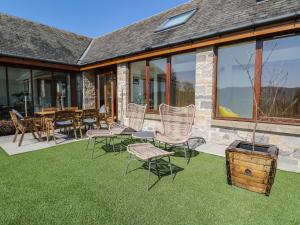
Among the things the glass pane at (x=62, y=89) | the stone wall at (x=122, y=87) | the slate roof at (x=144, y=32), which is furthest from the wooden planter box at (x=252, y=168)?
the glass pane at (x=62, y=89)

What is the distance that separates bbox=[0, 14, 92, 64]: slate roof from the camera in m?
7.37

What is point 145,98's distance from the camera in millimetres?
6953

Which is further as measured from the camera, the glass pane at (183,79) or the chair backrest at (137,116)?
the glass pane at (183,79)

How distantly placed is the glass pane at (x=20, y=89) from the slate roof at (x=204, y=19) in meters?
2.83

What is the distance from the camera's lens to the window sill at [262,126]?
3901 mm

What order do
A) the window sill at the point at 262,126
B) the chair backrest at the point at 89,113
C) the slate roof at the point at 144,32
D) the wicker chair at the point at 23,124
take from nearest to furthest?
the window sill at the point at 262,126 < the slate roof at the point at 144,32 < the wicker chair at the point at 23,124 < the chair backrest at the point at 89,113

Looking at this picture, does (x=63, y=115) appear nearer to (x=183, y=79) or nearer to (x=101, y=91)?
(x=183, y=79)

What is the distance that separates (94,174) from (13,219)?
1.35m

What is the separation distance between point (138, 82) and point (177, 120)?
3179 mm

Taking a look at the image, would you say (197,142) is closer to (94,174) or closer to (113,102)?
(94,174)

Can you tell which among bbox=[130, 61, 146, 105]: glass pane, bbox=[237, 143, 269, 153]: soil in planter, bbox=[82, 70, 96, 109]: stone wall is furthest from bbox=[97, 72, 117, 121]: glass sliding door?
bbox=[237, 143, 269, 153]: soil in planter

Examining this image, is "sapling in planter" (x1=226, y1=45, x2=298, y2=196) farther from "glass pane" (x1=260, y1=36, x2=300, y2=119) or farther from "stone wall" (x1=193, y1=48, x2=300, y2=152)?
"glass pane" (x1=260, y1=36, x2=300, y2=119)

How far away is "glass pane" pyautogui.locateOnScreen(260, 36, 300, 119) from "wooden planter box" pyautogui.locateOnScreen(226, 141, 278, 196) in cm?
170

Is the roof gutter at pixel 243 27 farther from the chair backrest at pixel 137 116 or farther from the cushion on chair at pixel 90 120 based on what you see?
the cushion on chair at pixel 90 120
